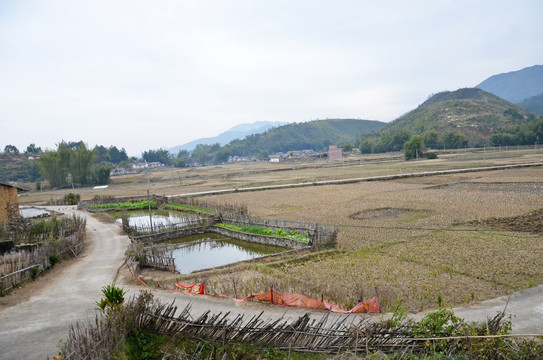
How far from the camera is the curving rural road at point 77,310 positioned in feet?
27.7

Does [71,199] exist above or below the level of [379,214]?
above

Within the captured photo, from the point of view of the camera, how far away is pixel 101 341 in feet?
22.7

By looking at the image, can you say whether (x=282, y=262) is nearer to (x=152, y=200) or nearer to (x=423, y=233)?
(x=423, y=233)

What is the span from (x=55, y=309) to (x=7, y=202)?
672 inches

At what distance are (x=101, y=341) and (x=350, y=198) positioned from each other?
2760 centimetres

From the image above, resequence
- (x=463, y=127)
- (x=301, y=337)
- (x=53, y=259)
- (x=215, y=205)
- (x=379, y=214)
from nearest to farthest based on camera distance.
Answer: (x=301, y=337) < (x=53, y=259) < (x=379, y=214) < (x=215, y=205) < (x=463, y=127)

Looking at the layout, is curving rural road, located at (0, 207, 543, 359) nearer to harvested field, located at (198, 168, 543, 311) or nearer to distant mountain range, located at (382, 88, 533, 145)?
harvested field, located at (198, 168, 543, 311)

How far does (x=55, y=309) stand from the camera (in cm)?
1073

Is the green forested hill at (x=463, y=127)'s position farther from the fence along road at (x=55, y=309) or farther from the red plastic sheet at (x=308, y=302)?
the fence along road at (x=55, y=309)

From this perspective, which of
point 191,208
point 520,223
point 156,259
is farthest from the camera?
point 191,208

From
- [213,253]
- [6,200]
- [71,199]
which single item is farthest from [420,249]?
[71,199]

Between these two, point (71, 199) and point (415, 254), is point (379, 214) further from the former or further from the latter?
point (71, 199)

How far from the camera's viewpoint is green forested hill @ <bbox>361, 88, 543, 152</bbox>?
86625 millimetres

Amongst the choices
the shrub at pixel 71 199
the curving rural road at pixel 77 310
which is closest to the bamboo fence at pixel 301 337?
the curving rural road at pixel 77 310
